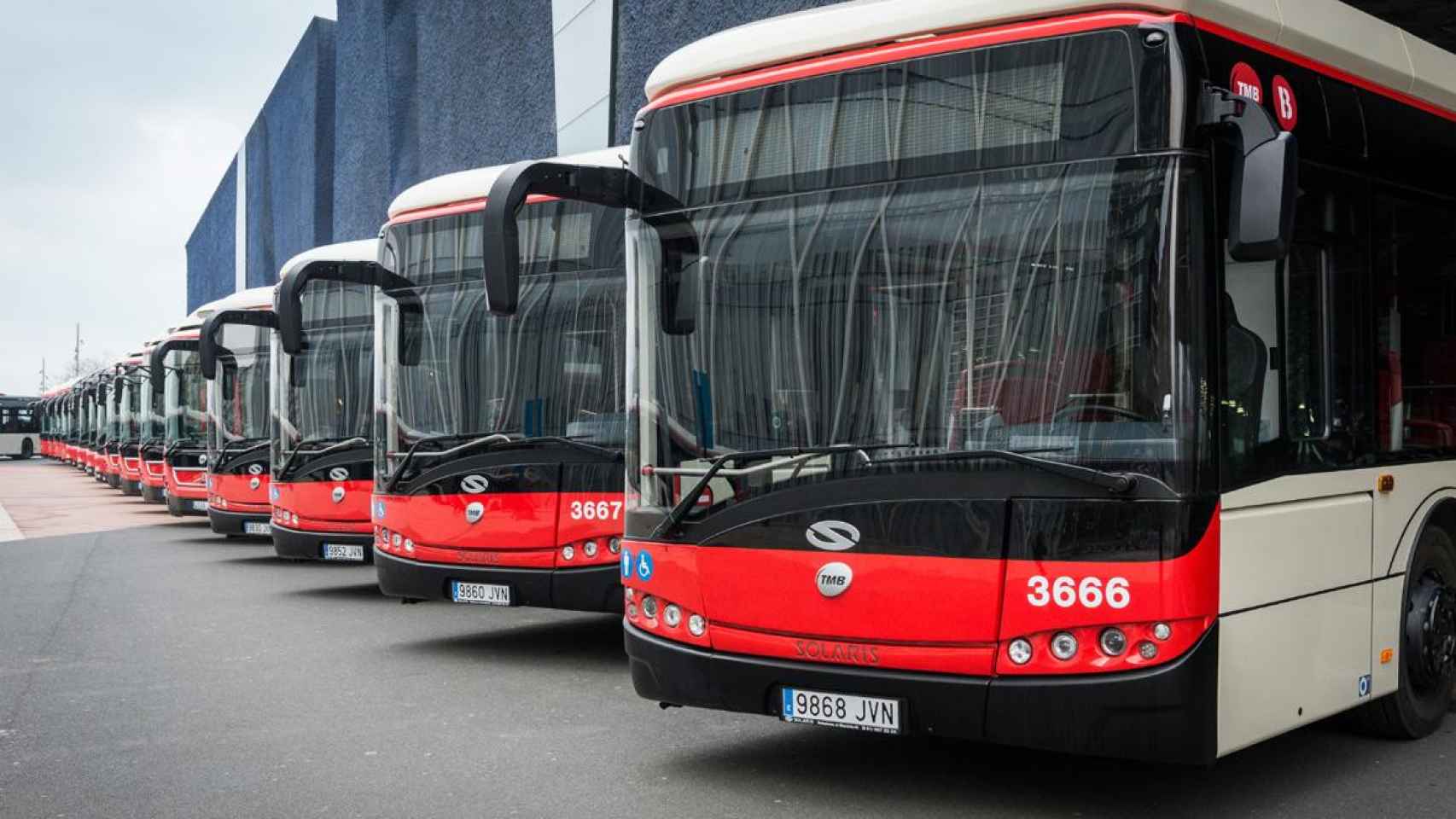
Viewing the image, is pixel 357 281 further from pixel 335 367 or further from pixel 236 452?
pixel 236 452

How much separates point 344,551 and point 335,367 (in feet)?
5.13

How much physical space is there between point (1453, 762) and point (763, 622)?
9.74 ft

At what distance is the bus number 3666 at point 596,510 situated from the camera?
9.60 m

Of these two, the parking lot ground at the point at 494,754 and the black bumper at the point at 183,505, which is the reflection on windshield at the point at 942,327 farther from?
the black bumper at the point at 183,505

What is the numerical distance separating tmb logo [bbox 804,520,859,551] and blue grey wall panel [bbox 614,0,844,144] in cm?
1491

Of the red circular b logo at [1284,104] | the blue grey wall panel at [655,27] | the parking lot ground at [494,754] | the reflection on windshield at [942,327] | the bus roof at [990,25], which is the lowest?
the parking lot ground at [494,754]

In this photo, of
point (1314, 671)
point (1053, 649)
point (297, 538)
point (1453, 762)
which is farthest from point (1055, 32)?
point (297, 538)

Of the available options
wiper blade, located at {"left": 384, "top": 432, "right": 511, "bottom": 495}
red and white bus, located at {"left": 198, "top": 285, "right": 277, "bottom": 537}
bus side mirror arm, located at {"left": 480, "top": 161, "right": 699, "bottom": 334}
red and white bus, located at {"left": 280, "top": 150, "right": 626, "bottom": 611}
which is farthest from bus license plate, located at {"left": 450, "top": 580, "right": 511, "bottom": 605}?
red and white bus, located at {"left": 198, "top": 285, "right": 277, "bottom": 537}

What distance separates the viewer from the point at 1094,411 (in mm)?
5480

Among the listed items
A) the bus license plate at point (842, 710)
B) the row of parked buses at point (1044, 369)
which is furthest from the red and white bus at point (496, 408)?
the bus license plate at point (842, 710)

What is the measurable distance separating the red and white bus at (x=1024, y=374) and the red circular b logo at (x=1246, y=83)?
0.02 meters

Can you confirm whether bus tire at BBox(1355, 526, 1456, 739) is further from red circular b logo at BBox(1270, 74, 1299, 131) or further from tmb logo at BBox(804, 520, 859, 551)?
tmb logo at BBox(804, 520, 859, 551)

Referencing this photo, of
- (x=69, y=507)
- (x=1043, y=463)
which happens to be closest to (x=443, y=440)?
(x=1043, y=463)

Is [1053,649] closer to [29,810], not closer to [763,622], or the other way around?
[763,622]
